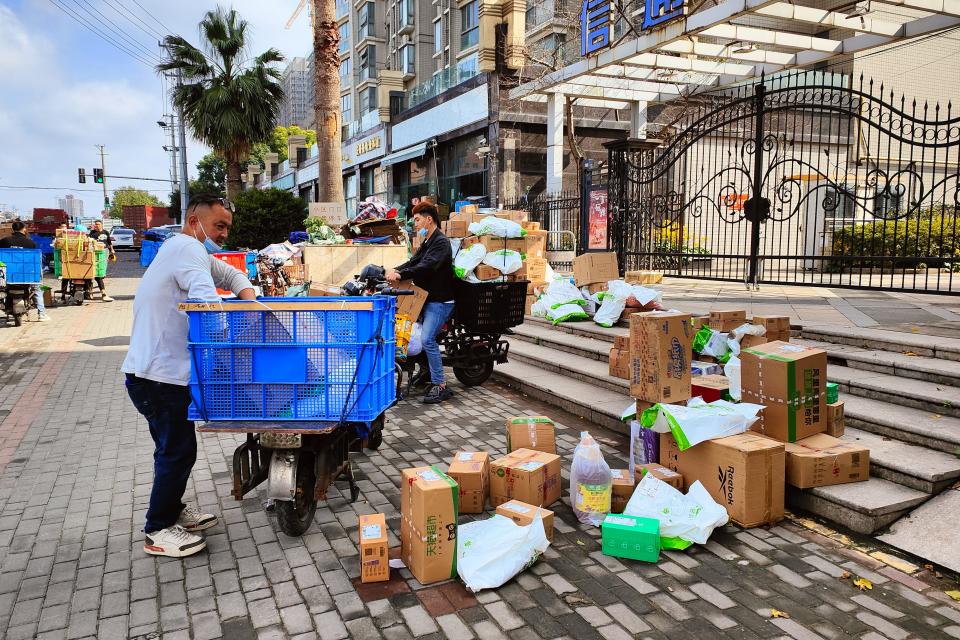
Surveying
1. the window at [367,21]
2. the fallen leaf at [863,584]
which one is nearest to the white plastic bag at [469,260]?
the fallen leaf at [863,584]

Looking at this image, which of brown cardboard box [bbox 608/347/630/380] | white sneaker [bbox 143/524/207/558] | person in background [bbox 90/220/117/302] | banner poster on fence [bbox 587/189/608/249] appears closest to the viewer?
white sneaker [bbox 143/524/207/558]

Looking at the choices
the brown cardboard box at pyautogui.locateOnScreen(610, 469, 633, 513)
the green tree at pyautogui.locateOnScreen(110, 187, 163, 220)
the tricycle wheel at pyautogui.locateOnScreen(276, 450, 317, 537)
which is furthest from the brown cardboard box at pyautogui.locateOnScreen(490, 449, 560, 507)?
the green tree at pyautogui.locateOnScreen(110, 187, 163, 220)

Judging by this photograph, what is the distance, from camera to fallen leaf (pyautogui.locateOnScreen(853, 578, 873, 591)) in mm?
3221

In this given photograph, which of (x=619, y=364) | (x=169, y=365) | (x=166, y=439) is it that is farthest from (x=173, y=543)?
A: (x=619, y=364)

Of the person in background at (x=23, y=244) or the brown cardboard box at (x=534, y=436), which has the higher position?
the person in background at (x=23, y=244)

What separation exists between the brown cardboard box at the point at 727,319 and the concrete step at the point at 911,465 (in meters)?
1.68

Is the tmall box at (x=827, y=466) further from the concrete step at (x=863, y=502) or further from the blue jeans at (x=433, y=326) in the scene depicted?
the blue jeans at (x=433, y=326)

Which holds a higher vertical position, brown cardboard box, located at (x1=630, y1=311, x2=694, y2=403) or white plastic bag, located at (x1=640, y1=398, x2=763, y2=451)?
brown cardboard box, located at (x1=630, y1=311, x2=694, y2=403)

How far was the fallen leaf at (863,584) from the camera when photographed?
127 inches

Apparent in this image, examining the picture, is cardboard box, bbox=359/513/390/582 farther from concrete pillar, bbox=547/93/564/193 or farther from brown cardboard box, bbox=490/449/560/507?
concrete pillar, bbox=547/93/564/193

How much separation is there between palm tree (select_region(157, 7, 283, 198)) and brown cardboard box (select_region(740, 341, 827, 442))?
2247 centimetres

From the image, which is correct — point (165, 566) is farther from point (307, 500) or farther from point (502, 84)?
point (502, 84)

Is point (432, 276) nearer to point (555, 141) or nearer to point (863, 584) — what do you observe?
point (863, 584)

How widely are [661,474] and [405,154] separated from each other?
81.2 ft
